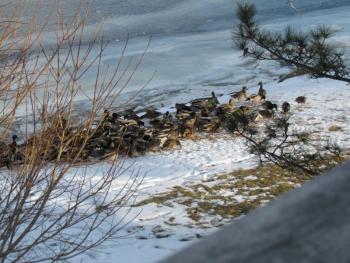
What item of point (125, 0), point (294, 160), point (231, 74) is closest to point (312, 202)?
point (294, 160)

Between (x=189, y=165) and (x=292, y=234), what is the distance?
26.0 feet

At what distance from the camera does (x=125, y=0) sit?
71.6 ft

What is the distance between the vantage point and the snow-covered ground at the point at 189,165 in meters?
6.10

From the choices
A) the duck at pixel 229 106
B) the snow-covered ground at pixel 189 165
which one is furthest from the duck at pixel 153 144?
the duck at pixel 229 106

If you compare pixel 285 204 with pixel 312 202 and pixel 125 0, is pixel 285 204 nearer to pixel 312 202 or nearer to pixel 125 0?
pixel 312 202

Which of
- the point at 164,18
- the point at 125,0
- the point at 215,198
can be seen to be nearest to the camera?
the point at 215,198

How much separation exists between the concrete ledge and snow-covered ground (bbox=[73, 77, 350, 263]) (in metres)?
3.64

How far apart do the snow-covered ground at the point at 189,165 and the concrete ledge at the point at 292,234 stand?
3.64 m

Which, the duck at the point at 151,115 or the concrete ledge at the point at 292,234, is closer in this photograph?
the concrete ledge at the point at 292,234

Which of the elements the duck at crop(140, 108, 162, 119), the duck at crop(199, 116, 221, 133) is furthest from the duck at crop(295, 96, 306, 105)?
the duck at crop(140, 108, 162, 119)

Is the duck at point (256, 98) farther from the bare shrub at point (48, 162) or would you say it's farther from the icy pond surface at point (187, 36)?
the bare shrub at point (48, 162)

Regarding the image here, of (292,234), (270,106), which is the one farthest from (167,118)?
(292,234)

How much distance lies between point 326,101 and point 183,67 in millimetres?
4207

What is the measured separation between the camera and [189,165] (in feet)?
28.1
